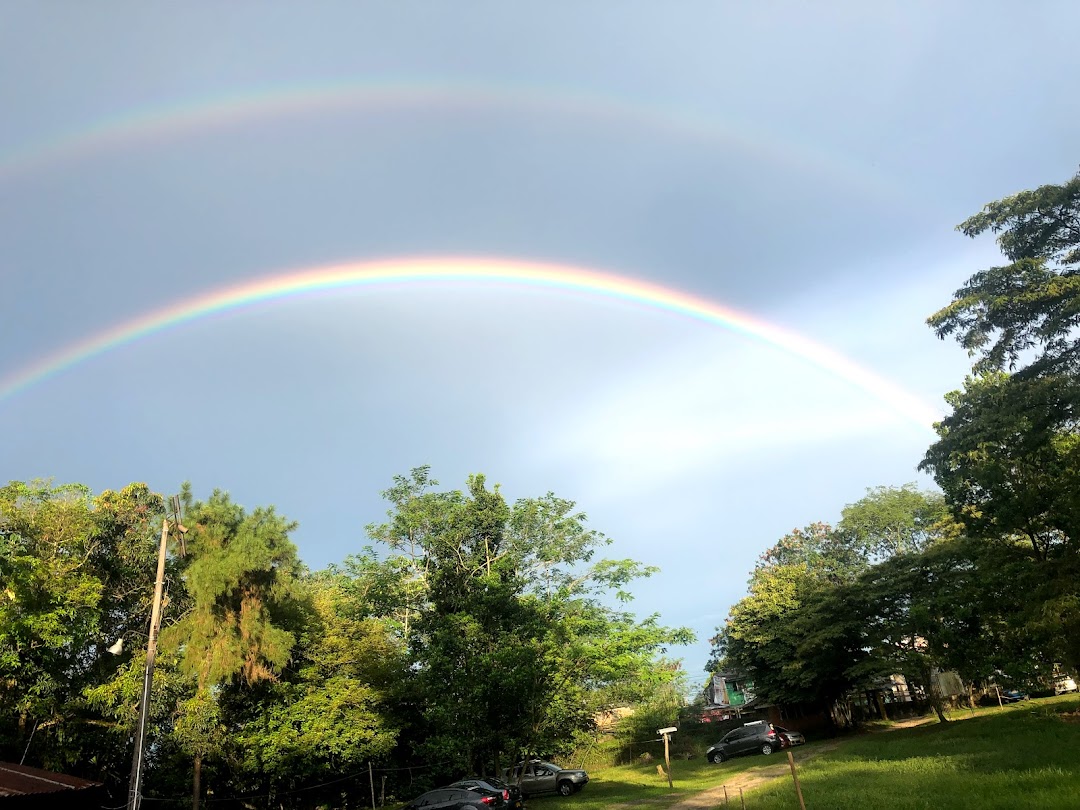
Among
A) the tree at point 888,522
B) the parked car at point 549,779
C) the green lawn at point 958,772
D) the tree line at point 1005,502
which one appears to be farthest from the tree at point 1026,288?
the tree at point 888,522

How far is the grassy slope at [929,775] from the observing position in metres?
11.4

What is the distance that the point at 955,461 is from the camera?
20.9 meters

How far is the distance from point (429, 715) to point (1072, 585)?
18.0 metres

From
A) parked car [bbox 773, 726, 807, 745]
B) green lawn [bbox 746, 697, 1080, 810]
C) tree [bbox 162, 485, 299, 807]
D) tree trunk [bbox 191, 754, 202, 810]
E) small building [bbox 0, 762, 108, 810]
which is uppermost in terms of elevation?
tree [bbox 162, 485, 299, 807]

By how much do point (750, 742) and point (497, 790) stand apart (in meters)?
20.0

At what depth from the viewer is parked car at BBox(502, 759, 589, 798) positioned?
2333cm

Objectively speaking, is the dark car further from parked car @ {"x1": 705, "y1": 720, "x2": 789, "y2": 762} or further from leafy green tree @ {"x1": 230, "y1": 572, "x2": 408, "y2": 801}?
parked car @ {"x1": 705, "y1": 720, "x2": 789, "y2": 762}

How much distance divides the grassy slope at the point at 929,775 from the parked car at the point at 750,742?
3891 millimetres

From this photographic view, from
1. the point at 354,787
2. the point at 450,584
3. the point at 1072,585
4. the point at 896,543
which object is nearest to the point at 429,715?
the point at 450,584

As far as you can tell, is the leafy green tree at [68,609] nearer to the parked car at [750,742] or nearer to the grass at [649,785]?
the grass at [649,785]

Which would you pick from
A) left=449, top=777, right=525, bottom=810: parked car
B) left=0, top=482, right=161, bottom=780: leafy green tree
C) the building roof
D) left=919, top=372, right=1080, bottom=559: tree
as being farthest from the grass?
left=0, top=482, right=161, bottom=780: leafy green tree

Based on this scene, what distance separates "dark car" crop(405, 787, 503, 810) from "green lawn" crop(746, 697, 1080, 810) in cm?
634

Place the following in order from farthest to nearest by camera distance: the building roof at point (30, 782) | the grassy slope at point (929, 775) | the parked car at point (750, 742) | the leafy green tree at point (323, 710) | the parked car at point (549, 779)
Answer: the parked car at point (750, 742) → the parked car at point (549, 779) → the leafy green tree at point (323, 710) → the building roof at point (30, 782) → the grassy slope at point (929, 775)

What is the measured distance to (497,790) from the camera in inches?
650
